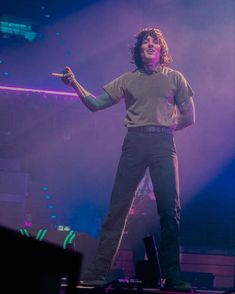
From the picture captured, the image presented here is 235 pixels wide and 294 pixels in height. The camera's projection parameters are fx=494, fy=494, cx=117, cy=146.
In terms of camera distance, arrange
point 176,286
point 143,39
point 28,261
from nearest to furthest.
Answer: point 28,261 → point 176,286 → point 143,39

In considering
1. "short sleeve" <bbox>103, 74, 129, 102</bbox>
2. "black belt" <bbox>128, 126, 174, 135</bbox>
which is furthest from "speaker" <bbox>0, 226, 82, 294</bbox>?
"short sleeve" <bbox>103, 74, 129, 102</bbox>

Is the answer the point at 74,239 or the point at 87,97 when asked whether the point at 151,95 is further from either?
the point at 74,239

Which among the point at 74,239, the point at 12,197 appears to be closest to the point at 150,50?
the point at 74,239

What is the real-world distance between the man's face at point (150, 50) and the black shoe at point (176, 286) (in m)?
2.14

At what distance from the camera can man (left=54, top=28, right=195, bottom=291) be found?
14.2 ft

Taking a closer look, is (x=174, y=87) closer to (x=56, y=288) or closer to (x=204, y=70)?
(x=56, y=288)

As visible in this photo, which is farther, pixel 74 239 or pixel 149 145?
pixel 74 239

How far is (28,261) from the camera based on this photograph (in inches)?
49.6

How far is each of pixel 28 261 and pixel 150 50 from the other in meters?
3.93

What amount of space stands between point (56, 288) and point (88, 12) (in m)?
10.3

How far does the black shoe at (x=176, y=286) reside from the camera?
12.5 ft

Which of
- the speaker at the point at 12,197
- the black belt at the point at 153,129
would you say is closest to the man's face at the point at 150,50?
the black belt at the point at 153,129

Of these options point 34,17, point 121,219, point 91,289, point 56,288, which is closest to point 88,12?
point 34,17

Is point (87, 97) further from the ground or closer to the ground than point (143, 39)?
closer to the ground
